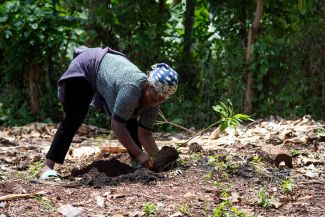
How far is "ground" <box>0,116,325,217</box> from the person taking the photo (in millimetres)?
3822

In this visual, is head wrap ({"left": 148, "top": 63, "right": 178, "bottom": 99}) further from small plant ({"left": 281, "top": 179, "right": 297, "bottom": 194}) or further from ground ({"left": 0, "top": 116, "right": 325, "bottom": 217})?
small plant ({"left": 281, "top": 179, "right": 297, "bottom": 194})

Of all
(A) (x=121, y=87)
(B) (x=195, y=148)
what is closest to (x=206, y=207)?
(A) (x=121, y=87)

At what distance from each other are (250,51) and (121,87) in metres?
4.57

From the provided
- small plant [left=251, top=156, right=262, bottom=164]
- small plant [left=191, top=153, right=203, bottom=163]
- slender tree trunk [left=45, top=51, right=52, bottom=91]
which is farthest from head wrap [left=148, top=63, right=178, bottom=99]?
slender tree trunk [left=45, top=51, right=52, bottom=91]

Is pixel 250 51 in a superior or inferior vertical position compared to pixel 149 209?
superior

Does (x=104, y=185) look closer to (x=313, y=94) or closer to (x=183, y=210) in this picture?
(x=183, y=210)

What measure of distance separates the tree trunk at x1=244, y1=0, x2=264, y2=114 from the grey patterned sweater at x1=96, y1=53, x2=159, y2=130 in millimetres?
4105

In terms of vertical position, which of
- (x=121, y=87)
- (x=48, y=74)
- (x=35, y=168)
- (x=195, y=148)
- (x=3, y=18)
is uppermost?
(x=3, y=18)

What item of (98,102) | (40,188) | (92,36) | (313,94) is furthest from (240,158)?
(92,36)

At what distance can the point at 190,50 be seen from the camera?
9.98 m

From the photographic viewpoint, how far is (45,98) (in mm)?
10078

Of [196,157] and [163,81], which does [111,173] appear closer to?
[196,157]

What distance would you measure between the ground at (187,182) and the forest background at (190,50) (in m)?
2.23

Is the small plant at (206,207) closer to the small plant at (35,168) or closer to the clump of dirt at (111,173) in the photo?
the clump of dirt at (111,173)
